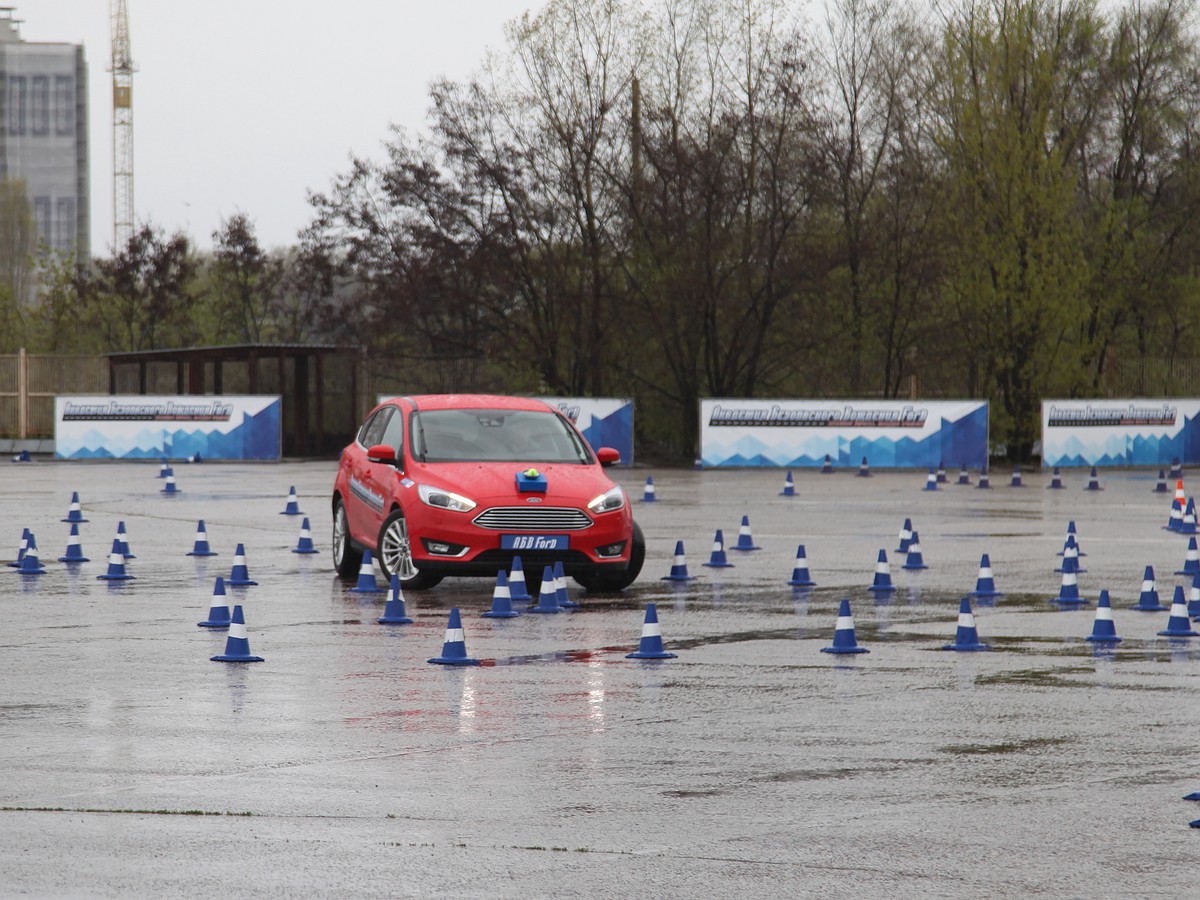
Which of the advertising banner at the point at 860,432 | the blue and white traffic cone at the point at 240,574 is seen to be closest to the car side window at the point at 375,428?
the blue and white traffic cone at the point at 240,574

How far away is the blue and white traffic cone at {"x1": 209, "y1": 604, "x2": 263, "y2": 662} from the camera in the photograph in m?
11.1

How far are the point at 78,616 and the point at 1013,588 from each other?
25.5ft

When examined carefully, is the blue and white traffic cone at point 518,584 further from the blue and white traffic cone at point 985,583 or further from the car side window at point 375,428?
the blue and white traffic cone at point 985,583

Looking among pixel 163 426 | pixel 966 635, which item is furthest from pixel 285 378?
pixel 966 635

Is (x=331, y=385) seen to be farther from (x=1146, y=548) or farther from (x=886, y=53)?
(x=1146, y=548)

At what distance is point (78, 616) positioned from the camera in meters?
13.6

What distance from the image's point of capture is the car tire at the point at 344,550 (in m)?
16.6

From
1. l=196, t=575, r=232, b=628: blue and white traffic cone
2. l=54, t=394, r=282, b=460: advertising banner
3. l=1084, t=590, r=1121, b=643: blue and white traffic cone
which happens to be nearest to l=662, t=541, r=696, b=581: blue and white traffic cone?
l=196, t=575, r=232, b=628: blue and white traffic cone

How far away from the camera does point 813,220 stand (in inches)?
1822

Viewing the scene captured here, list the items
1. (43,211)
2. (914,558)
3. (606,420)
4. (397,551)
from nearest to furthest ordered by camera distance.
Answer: (397,551) < (914,558) < (606,420) < (43,211)

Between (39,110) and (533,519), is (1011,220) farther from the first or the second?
(39,110)

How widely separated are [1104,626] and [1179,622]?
1.93ft

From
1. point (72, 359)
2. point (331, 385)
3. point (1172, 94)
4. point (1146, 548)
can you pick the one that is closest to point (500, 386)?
point (331, 385)

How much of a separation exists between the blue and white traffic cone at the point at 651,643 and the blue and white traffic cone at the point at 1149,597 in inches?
179
